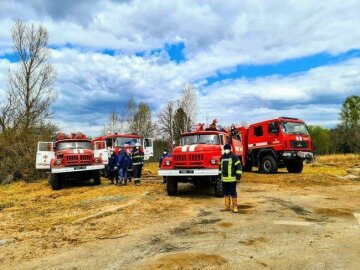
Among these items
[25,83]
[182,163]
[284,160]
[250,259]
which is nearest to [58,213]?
[182,163]

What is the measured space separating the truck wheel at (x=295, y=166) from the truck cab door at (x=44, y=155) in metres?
12.3

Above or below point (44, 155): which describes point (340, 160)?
below

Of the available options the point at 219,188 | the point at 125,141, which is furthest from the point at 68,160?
the point at 219,188

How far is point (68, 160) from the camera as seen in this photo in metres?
16.1

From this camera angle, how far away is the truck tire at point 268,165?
65.7 feet

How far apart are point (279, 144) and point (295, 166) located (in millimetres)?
2463

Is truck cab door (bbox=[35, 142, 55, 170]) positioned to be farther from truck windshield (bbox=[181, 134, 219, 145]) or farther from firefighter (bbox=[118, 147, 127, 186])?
truck windshield (bbox=[181, 134, 219, 145])

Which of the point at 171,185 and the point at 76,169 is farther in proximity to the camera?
the point at 76,169

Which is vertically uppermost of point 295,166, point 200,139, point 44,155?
point 200,139

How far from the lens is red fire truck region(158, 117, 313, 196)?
11859mm

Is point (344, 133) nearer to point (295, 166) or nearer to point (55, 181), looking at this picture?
point (295, 166)

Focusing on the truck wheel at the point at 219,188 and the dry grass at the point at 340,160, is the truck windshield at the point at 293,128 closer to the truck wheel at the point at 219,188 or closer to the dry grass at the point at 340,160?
the truck wheel at the point at 219,188

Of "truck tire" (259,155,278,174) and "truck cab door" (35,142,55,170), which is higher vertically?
"truck cab door" (35,142,55,170)

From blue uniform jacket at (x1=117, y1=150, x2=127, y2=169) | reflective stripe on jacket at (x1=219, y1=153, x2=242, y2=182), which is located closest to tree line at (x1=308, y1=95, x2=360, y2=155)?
blue uniform jacket at (x1=117, y1=150, x2=127, y2=169)
